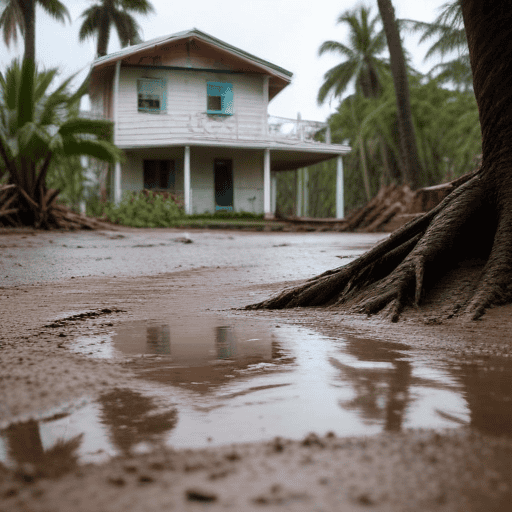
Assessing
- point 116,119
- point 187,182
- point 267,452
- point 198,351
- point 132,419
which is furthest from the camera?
point 116,119

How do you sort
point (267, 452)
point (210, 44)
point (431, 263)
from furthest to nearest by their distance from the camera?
1. point (210, 44)
2. point (431, 263)
3. point (267, 452)

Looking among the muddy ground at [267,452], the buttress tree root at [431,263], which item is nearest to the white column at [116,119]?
the muddy ground at [267,452]

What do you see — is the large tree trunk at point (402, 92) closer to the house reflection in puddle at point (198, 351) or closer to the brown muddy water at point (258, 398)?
the house reflection in puddle at point (198, 351)

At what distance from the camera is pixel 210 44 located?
20.1 m

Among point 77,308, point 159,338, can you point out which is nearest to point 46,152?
point 77,308

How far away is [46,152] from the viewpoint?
11883 mm

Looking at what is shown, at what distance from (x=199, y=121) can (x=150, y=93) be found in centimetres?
212

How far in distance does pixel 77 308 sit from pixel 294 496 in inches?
109

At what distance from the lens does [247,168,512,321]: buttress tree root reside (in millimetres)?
3074

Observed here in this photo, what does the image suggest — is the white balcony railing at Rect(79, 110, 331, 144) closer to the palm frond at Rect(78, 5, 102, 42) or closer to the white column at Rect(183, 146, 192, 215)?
the white column at Rect(183, 146, 192, 215)

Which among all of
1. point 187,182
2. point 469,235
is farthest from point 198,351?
point 187,182

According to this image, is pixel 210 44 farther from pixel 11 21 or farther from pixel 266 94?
pixel 11 21

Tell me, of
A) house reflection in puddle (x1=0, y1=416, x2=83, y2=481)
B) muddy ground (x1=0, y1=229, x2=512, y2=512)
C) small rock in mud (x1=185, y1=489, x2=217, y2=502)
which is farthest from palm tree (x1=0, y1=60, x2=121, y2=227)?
small rock in mud (x1=185, y1=489, x2=217, y2=502)

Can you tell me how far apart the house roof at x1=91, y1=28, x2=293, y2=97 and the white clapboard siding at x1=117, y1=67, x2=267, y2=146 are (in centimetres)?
72
